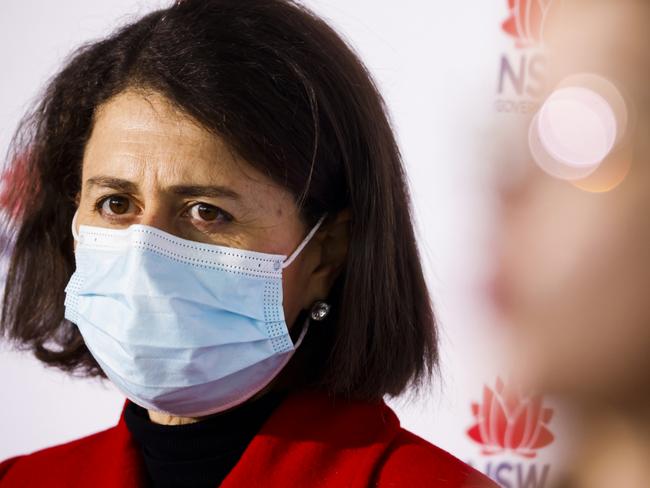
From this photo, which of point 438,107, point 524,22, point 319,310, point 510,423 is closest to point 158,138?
point 319,310

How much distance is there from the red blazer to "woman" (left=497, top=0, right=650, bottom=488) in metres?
0.90

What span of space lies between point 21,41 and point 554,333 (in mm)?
1584

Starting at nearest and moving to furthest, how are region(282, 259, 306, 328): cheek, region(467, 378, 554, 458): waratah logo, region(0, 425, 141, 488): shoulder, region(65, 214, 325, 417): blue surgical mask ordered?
region(65, 214, 325, 417): blue surgical mask < region(282, 259, 306, 328): cheek < region(0, 425, 141, 488): shoulder < region(467, 378, 554, 458): waratah logo

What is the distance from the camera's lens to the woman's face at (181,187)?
1.26 metres

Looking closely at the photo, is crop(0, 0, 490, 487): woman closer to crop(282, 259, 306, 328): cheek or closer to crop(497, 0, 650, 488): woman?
crop(282, 259, 306, 328): cheek

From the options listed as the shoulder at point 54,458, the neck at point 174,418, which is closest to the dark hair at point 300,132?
the neck at point 174,418

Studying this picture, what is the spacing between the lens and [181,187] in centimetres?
125

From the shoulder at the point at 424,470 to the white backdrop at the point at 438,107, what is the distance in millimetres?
740

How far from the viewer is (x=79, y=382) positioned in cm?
227

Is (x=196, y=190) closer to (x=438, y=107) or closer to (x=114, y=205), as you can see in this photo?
(x=114, y=205)

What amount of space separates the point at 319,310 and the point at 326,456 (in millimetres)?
234

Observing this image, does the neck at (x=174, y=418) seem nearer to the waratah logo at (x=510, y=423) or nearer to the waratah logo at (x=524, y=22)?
the waratah logo at (x=510, y=423)

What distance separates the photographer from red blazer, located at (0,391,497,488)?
1.30 meters

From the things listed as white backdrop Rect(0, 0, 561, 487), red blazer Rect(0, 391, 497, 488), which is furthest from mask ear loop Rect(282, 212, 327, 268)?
white backdrop Rect(0, 0, 561, 487)
